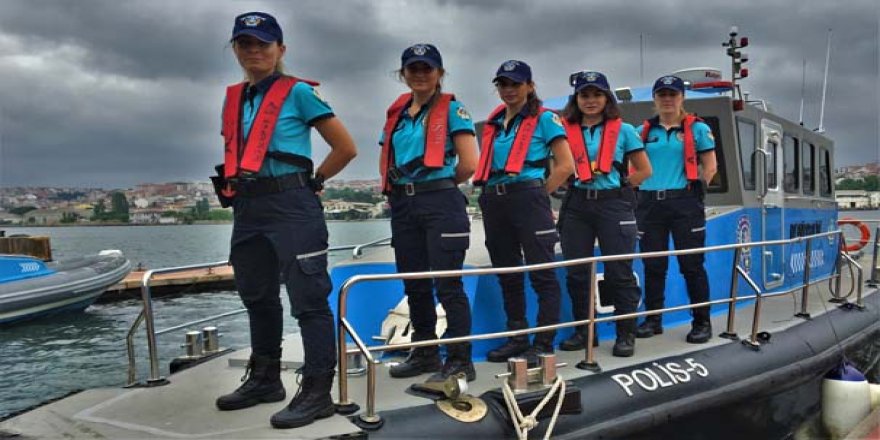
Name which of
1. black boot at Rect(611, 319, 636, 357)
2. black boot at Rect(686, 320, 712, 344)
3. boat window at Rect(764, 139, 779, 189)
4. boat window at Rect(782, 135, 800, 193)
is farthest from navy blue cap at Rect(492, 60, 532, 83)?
boat window at Rect(782, 135, 800, 193)

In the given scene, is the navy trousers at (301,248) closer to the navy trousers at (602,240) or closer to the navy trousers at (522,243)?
the navy trousers at (522,243)

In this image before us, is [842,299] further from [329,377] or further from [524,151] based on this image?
[329,377]

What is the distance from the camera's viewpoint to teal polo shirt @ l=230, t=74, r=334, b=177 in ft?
9.18

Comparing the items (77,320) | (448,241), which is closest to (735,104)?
(448,241)

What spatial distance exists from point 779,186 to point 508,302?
3.74 meters

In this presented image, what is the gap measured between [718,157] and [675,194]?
1308 millimetres

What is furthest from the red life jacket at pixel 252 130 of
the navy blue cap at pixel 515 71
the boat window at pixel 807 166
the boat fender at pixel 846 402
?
the boat window at pixel 807 166

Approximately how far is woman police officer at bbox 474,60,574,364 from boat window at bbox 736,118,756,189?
2.67m

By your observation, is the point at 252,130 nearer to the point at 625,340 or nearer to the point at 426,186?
the point at 426,186

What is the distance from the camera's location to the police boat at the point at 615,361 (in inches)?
113

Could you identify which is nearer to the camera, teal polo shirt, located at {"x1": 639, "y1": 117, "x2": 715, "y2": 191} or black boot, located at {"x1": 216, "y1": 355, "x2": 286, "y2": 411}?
black boot, located at {"x1": 216, "y1": 355, "x2": 286, "y2": 411}

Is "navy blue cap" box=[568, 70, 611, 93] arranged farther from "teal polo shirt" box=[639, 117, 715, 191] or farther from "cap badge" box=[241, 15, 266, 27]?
"cap badge" box=[241, 15, 266, 27]

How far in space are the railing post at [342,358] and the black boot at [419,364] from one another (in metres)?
0.61

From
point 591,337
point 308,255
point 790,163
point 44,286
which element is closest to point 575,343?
point 591,337
